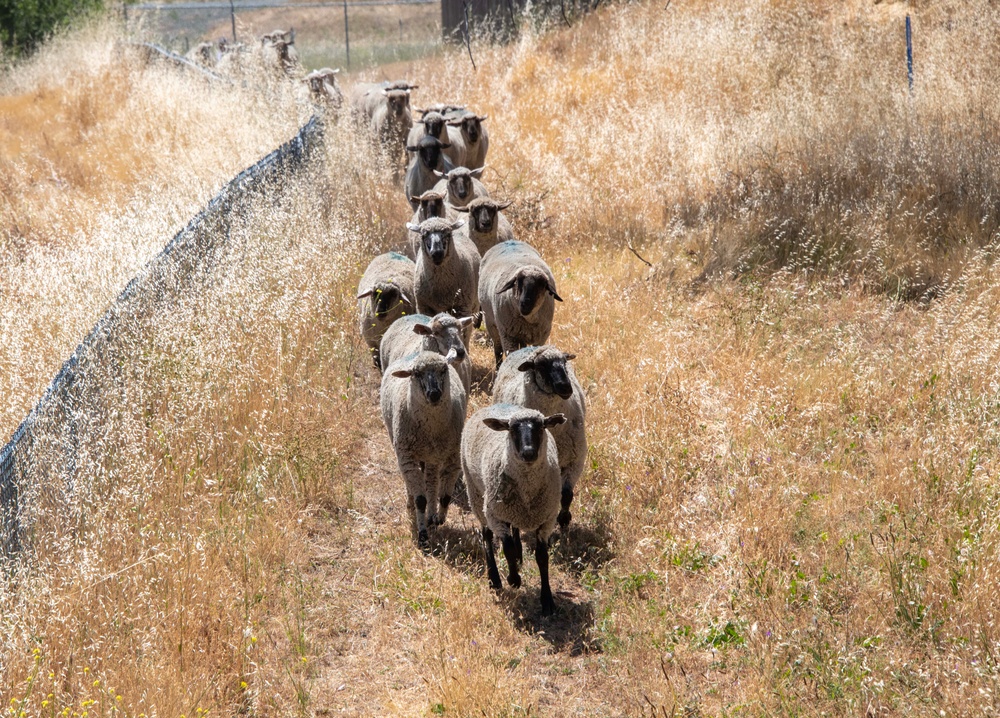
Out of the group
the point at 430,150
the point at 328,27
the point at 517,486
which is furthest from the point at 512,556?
the point at 328,27

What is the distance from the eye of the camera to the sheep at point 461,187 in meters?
11.7

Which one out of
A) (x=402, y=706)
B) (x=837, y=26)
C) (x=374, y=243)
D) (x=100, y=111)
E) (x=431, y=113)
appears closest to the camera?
(x=402, y=706)

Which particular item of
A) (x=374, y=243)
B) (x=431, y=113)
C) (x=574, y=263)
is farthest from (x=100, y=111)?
(x=574, y=263)

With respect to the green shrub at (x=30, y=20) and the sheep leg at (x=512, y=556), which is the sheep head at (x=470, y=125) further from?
the green shrub at (x=30, y=20)

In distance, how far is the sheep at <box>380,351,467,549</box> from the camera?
23.1 feet

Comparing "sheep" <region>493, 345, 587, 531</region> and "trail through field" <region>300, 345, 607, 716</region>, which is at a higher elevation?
"sheep" <region>493, 345, 587, 531</region>

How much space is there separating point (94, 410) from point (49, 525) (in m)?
1.13

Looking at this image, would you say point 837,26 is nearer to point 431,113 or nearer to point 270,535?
point 431,113

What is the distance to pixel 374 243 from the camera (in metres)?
12.3

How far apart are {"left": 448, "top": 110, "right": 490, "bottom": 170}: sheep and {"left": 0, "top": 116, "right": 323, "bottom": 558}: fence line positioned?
144 inches

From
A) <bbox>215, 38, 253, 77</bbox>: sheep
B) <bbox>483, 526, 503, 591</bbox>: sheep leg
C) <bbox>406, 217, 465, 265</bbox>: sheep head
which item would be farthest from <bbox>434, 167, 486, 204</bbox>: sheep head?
<bbox>215, 38, 253, 77</bbox>: sheep

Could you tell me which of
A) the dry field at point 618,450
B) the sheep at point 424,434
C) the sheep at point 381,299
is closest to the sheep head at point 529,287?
the dry field at point 618,450

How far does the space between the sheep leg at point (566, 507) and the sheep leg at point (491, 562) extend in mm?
721

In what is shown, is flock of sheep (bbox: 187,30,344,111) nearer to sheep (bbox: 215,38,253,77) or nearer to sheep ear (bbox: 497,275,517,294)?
sheep (bbox: 215,38,253,77)
